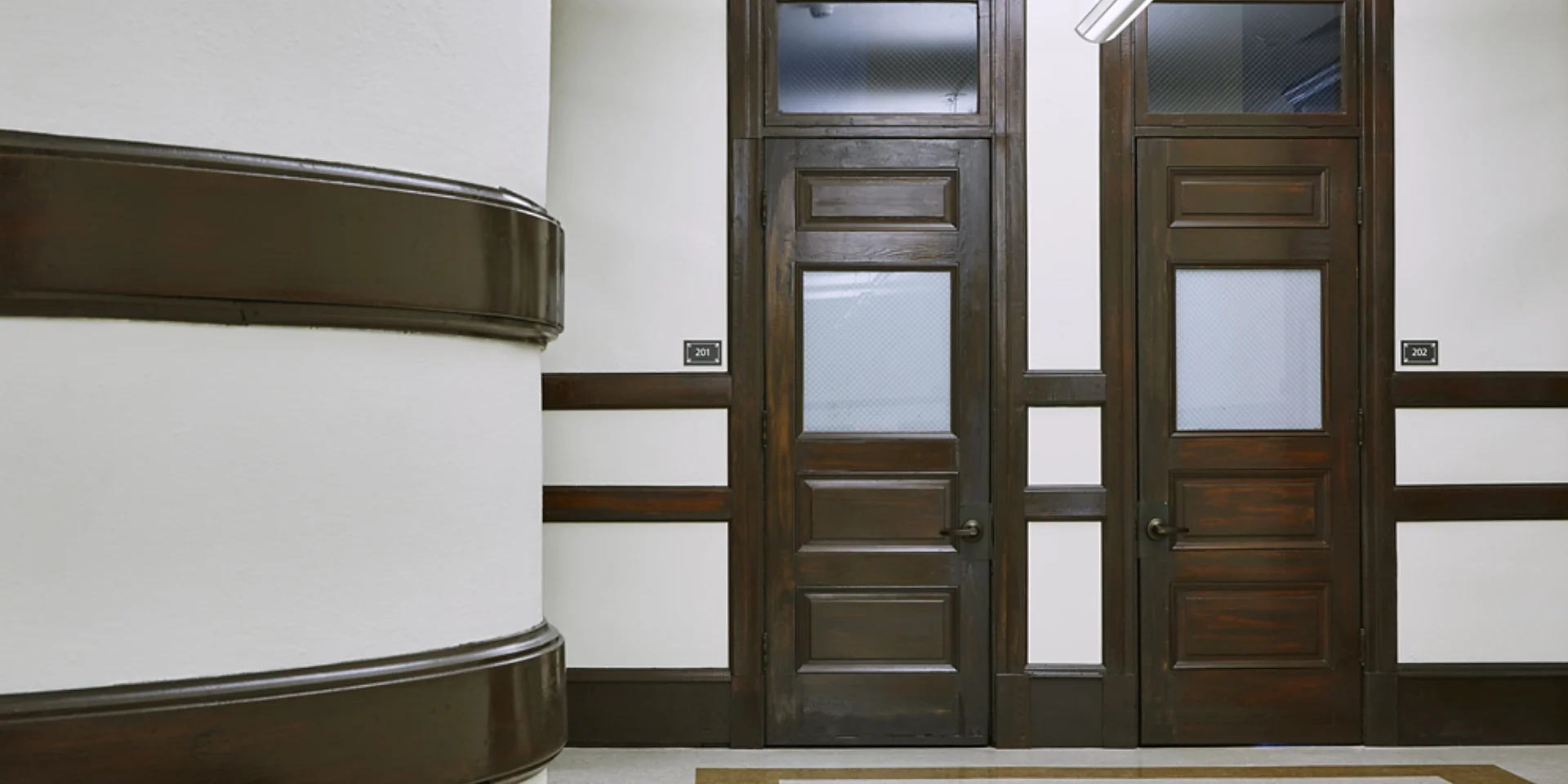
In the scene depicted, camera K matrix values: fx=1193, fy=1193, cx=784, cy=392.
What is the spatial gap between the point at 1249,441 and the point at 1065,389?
717mm

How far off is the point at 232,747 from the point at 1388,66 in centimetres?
467

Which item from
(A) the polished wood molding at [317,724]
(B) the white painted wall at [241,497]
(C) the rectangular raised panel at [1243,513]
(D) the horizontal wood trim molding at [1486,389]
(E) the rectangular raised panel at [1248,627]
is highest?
(D) the horizontal wood trim molding at [1486,389]

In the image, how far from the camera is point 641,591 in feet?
14.2

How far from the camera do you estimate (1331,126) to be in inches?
175

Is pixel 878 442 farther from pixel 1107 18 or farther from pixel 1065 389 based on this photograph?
pixel 1107 18

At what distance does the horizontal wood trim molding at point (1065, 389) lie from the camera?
4.37 m

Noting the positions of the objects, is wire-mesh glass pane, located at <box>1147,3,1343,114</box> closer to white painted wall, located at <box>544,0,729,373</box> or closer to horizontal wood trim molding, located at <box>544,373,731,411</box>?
white painted wall, located at <box>544,0,729,373</box>

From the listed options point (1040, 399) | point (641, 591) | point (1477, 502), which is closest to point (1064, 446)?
point (1040, 399)

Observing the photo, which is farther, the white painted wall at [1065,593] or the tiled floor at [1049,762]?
the white painted wall at [1065,593]

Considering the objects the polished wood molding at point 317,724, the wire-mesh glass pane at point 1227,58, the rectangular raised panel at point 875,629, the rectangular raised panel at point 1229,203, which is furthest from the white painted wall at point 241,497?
the wire-mesh glass pane at point 1227,58

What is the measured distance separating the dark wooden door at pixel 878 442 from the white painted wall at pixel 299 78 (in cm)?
327

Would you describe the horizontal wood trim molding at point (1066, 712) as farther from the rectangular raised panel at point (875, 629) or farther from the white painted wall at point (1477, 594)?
the white painted wall at point (1477, 594)

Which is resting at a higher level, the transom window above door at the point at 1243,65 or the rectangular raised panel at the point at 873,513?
the transom window above door at the point at 1243,65

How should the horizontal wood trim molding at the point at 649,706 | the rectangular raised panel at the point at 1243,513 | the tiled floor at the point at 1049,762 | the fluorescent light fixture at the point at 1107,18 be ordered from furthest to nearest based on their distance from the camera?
the rectangular raised panel at the point at 1243,513
the horizontal wood trim molding at the point at 649,706
the tiled floor at the point at 1049,762
the fluorescent light fixture at the point at 1107,18
